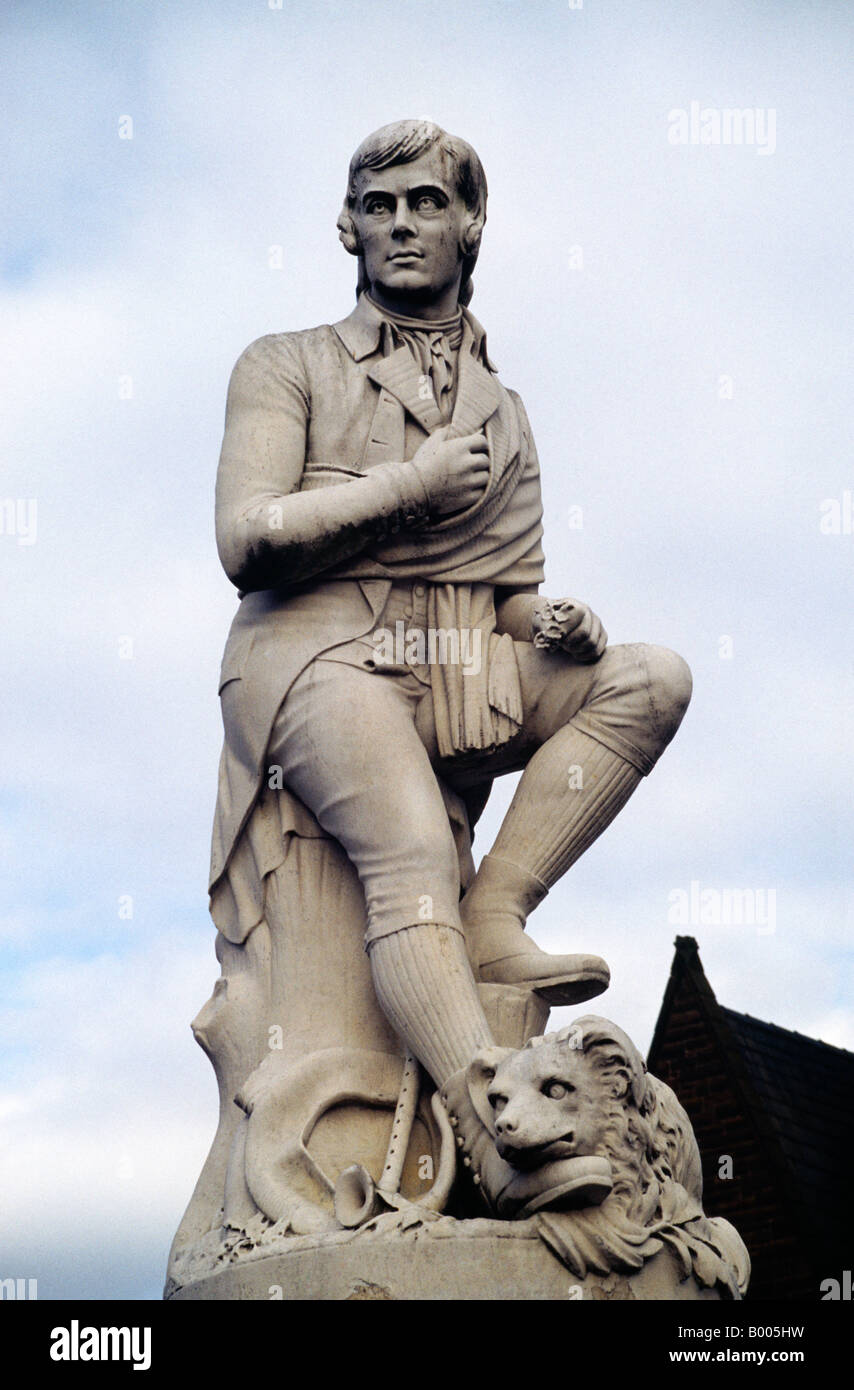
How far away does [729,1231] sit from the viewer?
797 cm

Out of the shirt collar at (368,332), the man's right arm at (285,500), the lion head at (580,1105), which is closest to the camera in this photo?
the lion head at (580,1105)

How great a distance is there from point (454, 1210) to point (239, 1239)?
29.3 inches

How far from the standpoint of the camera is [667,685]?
8672 mm

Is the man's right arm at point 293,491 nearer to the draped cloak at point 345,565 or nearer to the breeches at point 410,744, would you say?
the draped cloak at point 345,565

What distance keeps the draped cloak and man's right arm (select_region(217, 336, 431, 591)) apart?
1cm

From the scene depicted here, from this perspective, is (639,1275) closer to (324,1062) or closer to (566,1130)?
(566,1130)

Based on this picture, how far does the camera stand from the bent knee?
341 inches

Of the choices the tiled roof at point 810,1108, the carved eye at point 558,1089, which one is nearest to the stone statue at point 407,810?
the carved eye at point 558,1089

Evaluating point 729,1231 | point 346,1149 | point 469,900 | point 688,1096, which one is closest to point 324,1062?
point 346,1149

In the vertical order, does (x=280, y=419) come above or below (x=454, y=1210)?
above

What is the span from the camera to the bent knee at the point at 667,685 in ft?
28.4

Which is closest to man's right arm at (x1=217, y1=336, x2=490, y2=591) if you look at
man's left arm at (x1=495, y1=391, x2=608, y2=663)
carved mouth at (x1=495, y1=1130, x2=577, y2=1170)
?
man's left arm at (x1=495, y1=391, x2=608, y2=663)
